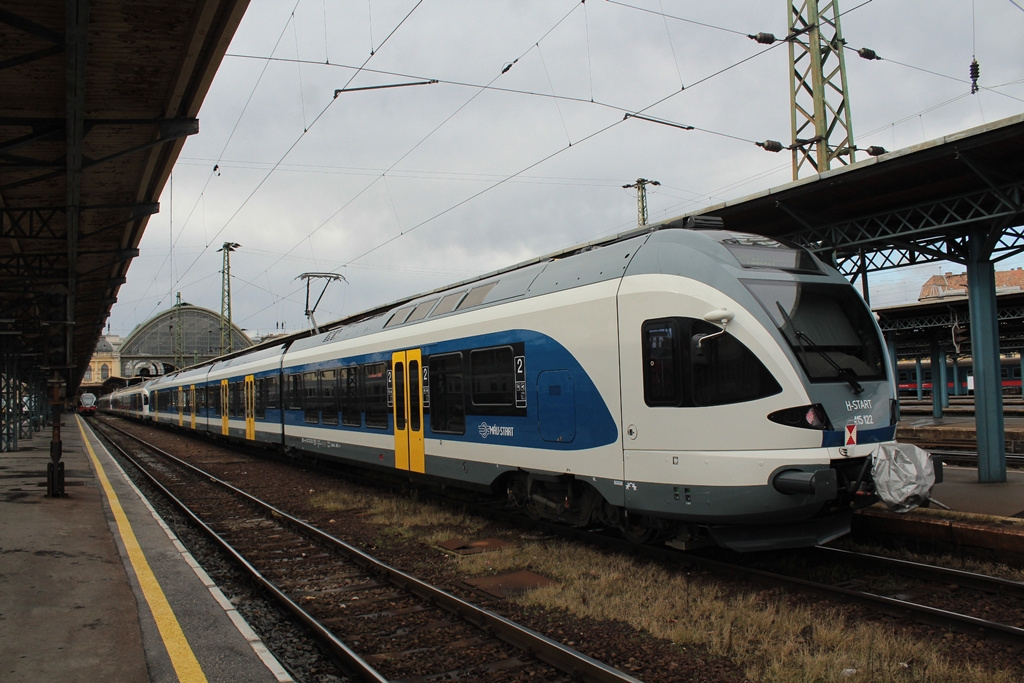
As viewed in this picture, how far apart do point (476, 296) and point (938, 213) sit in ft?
23.8

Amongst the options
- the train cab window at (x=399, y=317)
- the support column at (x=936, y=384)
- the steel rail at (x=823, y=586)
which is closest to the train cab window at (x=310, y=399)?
the train cab window at (x=399, y=317)

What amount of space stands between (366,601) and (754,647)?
3489 mm

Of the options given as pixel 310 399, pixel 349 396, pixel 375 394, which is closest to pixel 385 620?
pixel 375 394

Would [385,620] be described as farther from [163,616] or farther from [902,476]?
[902,476]

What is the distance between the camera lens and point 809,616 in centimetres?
582

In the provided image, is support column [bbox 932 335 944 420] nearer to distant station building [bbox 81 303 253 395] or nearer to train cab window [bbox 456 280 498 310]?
train cab window [bbox 456 280 498 310]

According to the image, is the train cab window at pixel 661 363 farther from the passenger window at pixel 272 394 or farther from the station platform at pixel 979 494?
the passenger window at pixel 272 394

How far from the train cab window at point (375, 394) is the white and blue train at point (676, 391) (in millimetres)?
2273

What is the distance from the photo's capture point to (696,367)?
6754 millimetres

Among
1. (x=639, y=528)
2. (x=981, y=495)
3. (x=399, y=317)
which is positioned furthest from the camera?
(x=399, y=317)

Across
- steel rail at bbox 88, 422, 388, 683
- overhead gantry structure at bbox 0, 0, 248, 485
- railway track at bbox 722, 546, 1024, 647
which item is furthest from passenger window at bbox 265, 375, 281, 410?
railway track at bbox 722, 546, 1024, 647

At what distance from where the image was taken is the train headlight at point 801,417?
6.33 meters

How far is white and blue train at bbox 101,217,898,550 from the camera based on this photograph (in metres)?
6.41

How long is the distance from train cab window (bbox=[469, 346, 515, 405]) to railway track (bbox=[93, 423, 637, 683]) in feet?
8.34
